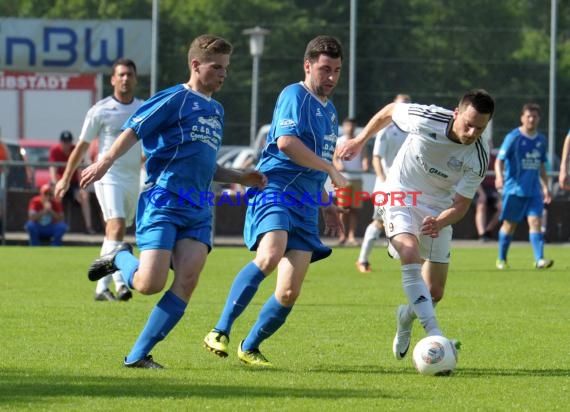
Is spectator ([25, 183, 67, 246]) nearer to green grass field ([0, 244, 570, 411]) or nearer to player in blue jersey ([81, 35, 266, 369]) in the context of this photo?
green grass field ([0, 244, 570, 411])

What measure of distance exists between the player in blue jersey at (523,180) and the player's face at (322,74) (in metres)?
9.51

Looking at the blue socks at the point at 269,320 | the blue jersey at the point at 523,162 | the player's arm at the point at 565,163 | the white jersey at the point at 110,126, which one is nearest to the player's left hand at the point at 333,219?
the blue socks at the point at 269,320

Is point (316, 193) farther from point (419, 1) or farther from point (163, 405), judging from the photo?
point (419, 1)

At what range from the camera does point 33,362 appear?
865 cm

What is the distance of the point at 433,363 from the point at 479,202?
17.1 metres

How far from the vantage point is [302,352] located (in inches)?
371

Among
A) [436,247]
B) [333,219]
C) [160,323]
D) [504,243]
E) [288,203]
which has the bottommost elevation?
[504,243]

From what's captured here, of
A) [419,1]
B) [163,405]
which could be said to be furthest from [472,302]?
[419,1]

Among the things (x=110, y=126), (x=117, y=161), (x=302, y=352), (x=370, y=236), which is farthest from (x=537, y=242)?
(x=302, y=352)

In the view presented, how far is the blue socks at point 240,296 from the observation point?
8.64 meters

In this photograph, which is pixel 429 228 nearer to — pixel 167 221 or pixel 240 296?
pixel 240 296

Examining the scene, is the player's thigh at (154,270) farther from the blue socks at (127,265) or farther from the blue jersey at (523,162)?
the blue jersey at (523,162)

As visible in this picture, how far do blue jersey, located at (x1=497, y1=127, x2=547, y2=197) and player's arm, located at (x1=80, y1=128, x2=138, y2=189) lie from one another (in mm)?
10605

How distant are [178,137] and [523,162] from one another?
1051 cm
